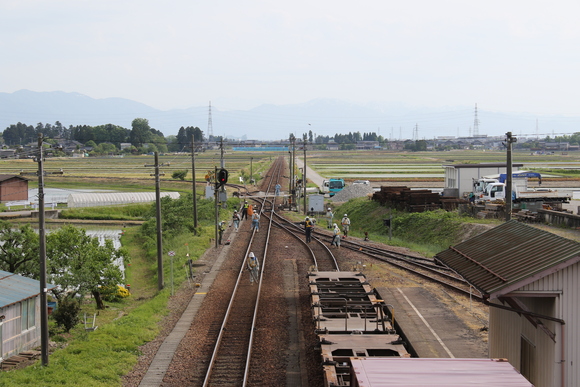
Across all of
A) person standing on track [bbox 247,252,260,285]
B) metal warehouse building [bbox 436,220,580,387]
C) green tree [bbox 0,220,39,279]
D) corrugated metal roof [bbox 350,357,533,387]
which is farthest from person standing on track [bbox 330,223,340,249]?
corrugated metal roof [bbox 350,357,533,387]

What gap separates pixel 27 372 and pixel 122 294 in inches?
488

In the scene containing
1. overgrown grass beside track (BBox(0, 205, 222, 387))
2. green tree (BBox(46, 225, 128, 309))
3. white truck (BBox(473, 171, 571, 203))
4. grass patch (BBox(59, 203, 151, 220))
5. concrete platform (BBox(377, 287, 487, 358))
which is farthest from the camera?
grass patch (BBox(59, 203, 151, 220))

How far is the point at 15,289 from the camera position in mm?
19000

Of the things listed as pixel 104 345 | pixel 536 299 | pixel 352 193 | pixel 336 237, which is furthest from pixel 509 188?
pixel 352 193

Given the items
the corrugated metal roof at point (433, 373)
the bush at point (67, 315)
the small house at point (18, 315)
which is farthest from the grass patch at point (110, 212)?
the corrugated metal roof at point (433, 373)

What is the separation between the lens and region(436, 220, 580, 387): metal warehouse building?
9750 millimetres

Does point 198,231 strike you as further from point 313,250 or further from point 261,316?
point 261,316

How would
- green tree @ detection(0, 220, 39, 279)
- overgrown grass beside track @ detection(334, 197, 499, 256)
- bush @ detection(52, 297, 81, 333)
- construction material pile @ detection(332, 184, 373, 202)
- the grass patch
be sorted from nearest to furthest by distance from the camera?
bush @ detection(52, 297, 81, 333)
green tree @ detection(0, 220, 39, 279)
overgrown grass beside track @ detection(334, 197, 499, 256)
the grass patch
construction material pile @ detection(332, 184, 373, 202)

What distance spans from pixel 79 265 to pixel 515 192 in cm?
2781

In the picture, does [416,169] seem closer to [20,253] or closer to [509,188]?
[509,188]

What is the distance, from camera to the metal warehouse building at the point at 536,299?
9.75 m

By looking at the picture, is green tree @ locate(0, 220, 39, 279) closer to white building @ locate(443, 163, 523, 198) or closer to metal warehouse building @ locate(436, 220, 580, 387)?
metal warehouse building @ locate(436, 220, 580, 387)

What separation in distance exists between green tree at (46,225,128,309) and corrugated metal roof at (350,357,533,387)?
17615 millimetres

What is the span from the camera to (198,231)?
130 feet
